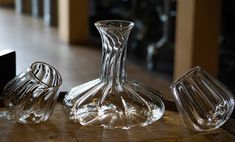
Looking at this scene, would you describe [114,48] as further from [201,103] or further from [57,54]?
[57,54]

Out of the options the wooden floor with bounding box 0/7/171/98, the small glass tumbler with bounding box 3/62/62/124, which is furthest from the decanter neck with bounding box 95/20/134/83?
the wooden floor with bounding box 0/7/171/98

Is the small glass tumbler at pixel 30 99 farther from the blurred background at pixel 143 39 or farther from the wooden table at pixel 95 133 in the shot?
the blurred background at pixel 143 39

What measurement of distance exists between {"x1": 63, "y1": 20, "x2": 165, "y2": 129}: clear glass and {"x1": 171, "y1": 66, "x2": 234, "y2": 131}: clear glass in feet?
0.29

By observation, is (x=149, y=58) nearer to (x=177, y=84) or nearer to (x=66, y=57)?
(x=66, y=57)

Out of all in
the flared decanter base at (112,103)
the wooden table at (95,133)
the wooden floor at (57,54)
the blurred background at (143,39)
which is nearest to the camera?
the wooden table at (95,133)

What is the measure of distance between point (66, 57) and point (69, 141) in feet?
10.4

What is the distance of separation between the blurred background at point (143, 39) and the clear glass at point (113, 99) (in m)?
2.03

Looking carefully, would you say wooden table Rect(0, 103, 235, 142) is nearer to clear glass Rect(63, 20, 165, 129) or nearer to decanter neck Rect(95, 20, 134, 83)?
clear glass Rect(63, 20, 165, 129)

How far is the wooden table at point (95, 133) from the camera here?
1041 millimetres

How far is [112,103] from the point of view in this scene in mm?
1183

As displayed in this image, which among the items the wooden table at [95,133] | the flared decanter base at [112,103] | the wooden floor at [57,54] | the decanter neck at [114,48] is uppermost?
the decanter neck at [114,48]

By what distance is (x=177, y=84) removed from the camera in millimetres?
1118

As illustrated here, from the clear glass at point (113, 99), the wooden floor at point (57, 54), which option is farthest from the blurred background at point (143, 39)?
the clear glass at point (113, 99)

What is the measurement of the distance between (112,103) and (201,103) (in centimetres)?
22
